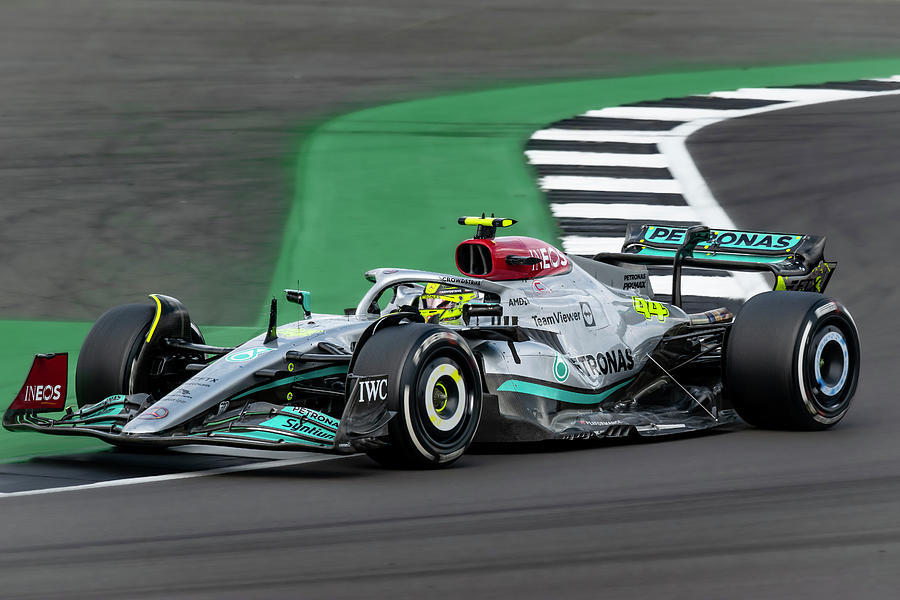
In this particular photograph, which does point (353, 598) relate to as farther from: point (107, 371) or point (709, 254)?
point (709, 254)

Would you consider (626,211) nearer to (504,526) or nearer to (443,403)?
(443,403)

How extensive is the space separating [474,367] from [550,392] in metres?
0.75

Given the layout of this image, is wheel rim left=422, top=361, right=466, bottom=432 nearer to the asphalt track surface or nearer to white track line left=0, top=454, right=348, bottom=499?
the asphalt track surface

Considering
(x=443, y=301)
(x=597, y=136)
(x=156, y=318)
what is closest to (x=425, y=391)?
(x=443, y=301)

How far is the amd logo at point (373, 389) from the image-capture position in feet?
26.6

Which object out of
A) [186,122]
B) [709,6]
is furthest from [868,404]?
[709,6]

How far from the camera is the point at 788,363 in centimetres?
933

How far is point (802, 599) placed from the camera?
565cm

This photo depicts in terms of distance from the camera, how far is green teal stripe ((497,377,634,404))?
29.5 ft

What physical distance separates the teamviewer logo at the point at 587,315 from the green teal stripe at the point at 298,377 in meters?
1.84

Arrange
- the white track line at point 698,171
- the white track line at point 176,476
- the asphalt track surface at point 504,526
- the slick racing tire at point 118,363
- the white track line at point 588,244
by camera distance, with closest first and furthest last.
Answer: the asphalt track surface at point 504,526, the white track line at point 176,476, the slick racing tire at point 118,363, the white track line at point 698,171, the white track line at point 588,244

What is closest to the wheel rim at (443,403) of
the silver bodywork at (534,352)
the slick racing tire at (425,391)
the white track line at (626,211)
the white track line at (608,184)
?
the slick racing tire at (425,391)

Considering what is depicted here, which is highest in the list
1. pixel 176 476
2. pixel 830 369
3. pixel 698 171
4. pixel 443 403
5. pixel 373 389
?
pixel 698 171

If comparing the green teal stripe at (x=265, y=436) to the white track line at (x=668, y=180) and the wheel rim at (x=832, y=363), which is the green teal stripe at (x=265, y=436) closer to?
the wheel rim at (x=832, y=363)
